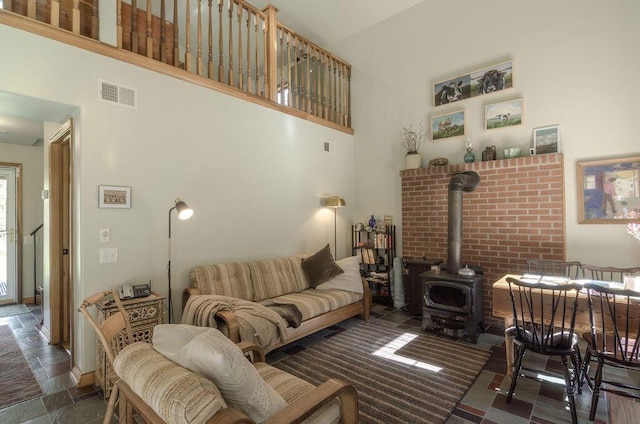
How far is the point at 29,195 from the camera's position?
5.43 metres

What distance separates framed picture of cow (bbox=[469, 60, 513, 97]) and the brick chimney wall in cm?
98

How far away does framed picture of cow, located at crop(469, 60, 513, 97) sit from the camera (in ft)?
13.3

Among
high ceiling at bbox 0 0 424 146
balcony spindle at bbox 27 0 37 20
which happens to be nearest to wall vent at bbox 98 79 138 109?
balcony spindle at bbox 27 0 37 20

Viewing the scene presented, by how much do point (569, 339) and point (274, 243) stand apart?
324 centimetres

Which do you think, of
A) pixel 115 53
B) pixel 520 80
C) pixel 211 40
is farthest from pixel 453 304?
pixel 115 53

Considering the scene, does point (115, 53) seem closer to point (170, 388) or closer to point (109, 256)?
point (109, 256)

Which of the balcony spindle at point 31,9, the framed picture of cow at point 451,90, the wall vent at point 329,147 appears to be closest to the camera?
the balcony spindle at point 31,9

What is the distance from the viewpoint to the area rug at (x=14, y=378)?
2.53 meters

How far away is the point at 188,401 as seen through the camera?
111 centimetres

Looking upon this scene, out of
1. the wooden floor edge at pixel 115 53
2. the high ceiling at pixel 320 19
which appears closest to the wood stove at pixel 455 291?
the wooden floor edge at pixel 115 53

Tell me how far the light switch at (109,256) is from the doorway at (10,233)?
395cm

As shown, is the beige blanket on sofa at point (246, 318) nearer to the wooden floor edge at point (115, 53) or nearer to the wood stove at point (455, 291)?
the wood stove at point (455, 291)

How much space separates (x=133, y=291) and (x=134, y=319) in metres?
0.25

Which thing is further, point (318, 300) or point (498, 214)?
point (498, 214)
